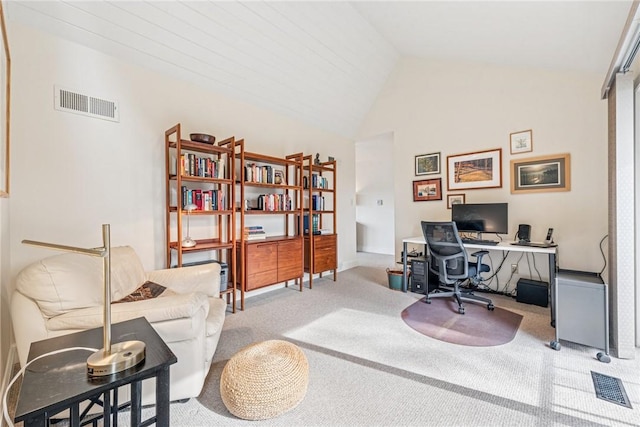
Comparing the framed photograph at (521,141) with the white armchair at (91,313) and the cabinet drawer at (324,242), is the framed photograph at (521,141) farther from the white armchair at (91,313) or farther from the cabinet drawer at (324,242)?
the white armchair at (91,313)

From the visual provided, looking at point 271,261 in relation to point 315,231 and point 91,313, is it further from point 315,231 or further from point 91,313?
point 91,313

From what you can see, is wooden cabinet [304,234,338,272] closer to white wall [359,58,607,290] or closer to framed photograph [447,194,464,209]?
white wall [359,58,607,290]

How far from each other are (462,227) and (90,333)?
3.92 m

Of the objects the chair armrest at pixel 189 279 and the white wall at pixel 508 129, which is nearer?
the chair armrest at pixel 189 279

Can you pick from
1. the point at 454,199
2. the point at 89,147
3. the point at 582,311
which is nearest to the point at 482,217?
the point at 454,199

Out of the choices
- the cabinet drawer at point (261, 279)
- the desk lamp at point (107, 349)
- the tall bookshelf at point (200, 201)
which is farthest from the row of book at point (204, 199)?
the desk lamp at point (107, 349)

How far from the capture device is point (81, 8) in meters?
2.20

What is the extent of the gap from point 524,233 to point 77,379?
418cm

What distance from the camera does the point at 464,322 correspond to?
2.78 m

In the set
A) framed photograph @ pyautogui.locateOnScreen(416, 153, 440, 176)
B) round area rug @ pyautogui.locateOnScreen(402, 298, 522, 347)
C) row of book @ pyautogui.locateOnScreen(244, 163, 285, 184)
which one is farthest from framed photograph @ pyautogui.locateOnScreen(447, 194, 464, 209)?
row of book @ pyautogui.locateOnScreen(244, 163, 285, 184)

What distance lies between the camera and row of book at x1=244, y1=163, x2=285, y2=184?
333cm

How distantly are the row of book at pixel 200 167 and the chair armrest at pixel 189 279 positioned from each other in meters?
1.00

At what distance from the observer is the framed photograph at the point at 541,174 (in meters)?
3.31

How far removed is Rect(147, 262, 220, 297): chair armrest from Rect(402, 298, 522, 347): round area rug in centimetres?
193
